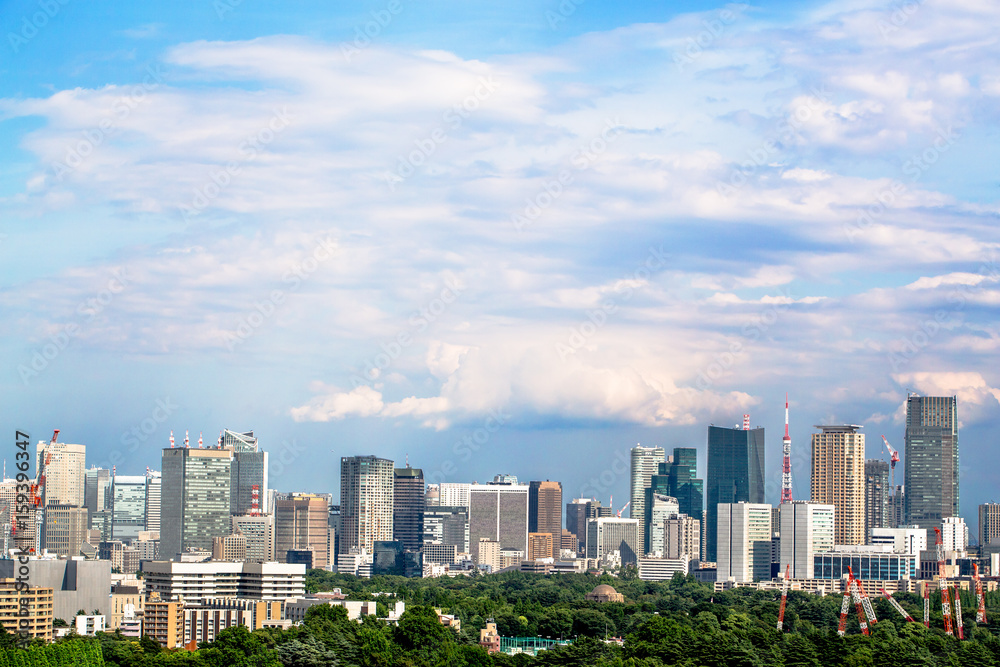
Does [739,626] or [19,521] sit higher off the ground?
[19,521]

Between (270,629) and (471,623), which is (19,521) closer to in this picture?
(270,629)

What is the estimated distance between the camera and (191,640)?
110m

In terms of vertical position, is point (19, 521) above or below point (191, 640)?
above

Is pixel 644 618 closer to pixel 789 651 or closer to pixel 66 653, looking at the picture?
pixel 789 651

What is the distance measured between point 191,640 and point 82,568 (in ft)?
74.0

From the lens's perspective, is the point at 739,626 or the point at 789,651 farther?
the point at 739,626

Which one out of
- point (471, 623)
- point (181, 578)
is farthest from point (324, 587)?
point (471, 623)

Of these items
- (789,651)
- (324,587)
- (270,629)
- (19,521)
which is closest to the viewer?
(789,651)

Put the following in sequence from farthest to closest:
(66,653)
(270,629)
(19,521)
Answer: (19,521) < (270,629) < (66,653)

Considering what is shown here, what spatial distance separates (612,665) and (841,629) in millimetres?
57985

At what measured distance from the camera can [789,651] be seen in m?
92.1

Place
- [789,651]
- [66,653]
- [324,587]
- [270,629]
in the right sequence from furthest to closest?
[324,587] < [270,629] < [789,651] < [66,653]

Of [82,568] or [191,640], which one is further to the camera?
[82,568]

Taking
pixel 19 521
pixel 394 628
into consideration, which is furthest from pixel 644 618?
pixel 19 521
